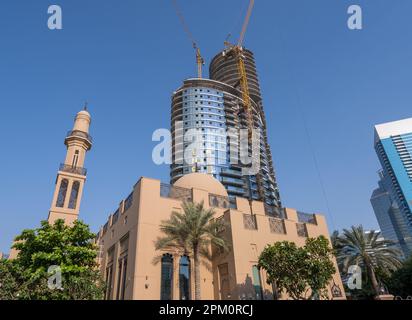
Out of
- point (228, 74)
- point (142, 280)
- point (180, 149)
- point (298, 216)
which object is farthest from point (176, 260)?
point (228, 74)

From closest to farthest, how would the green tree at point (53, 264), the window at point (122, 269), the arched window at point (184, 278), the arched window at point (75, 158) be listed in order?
the green tree at point (53, 264) → the arched window at point (184, 278) → the window at point (122, 269) → the arched window at point (75, 158)

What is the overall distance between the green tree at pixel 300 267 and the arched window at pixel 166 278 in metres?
8.09

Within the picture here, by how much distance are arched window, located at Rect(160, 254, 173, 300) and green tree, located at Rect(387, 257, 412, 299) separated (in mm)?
27383

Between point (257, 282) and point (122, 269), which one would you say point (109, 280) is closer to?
point (122, 269)

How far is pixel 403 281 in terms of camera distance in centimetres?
3484

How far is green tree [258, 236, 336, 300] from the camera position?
21078mm

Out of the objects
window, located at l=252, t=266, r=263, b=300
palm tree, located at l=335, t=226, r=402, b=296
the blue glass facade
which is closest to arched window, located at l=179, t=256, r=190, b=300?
window, located at l=252, t=266, r=263, b=300

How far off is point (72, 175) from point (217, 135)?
211 ft

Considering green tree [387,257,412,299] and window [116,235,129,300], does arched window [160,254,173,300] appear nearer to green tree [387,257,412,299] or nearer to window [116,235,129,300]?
window [116,235,129,300]

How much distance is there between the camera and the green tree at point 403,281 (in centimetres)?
3422

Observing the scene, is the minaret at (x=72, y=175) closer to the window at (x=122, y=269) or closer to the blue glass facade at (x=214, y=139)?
the window at (x=122, y=269)

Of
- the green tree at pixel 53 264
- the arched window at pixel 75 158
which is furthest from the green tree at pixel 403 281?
the arched window at pixel 75 158
